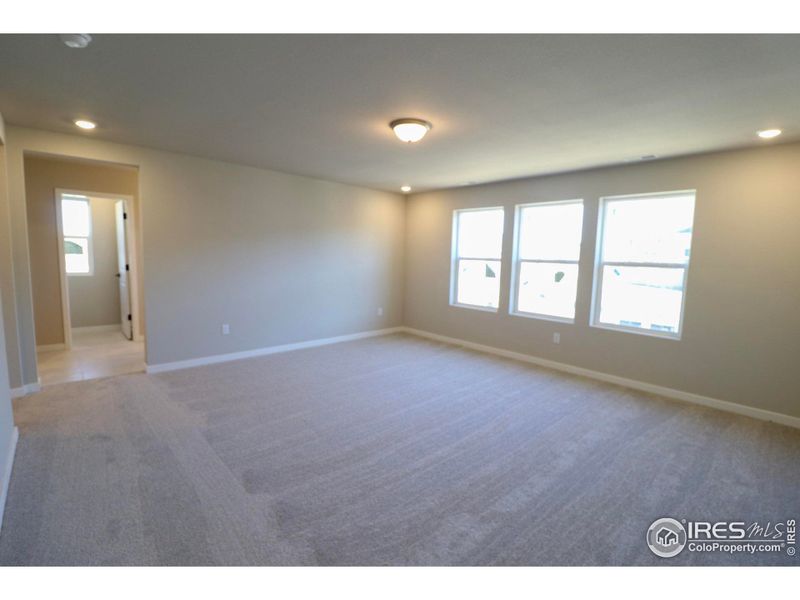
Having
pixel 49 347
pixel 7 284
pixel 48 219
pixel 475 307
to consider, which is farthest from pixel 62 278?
pixel 475 307

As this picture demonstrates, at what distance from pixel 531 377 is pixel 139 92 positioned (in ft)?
14.3

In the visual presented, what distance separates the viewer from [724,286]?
3555mm

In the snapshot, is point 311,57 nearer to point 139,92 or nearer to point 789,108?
point 139,92

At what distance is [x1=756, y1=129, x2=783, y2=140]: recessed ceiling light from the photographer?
9.57 feet

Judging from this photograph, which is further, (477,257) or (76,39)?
(477,257)

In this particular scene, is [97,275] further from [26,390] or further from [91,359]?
[26,390]

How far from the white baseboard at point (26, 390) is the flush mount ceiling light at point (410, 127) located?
409 cm

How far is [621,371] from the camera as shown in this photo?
4.24 meters

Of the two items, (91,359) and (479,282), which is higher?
(479,282)

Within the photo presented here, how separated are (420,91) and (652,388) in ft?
12.3

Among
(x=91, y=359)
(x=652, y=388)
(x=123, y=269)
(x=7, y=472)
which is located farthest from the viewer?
(x=123, y=269)

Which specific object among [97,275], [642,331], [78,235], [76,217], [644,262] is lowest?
[642,331]

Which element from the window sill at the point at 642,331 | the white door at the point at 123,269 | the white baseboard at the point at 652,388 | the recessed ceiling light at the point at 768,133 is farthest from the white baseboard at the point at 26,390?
the recessed ceiling light at the point at 768,133
